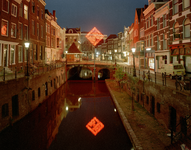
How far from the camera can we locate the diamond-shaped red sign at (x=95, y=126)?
1420 centimetres

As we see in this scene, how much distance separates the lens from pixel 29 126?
1380 cm

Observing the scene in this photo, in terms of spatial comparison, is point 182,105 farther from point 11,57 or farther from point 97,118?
point 11,57

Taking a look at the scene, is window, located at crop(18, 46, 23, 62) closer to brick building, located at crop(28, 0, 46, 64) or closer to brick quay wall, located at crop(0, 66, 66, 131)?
brick building, located at crop(28, 0, 46, 64)

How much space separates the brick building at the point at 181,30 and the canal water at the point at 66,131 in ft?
34.0

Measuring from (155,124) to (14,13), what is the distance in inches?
887

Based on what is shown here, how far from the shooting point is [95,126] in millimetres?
15320

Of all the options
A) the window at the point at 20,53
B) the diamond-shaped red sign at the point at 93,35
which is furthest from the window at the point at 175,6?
the diamond-shaped red sign at the point at 93,35

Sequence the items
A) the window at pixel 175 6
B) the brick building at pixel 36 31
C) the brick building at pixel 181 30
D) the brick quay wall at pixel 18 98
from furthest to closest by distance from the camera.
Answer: the brick building at pixel 36 31
the window at pixel 175 6
the brick building at pixel 181 30
the brick quay wall at pixel 18 98

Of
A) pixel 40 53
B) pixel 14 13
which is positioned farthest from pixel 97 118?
pixel 40 53

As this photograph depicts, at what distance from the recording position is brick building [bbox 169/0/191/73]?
677 inches

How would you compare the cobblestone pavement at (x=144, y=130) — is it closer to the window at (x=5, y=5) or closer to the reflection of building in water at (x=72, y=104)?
the reflection of building in water at (x=72, y=104)

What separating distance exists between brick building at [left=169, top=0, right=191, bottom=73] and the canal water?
10360mm

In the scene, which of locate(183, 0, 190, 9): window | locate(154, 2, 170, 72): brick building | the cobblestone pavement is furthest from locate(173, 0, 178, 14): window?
the cobblestone pavement

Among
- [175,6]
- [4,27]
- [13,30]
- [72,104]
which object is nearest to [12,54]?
[13,30]
